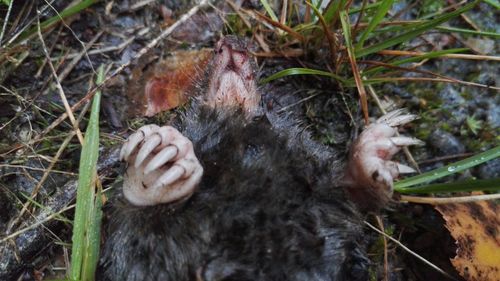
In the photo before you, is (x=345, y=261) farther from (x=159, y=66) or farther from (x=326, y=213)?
(x=159, y=66)

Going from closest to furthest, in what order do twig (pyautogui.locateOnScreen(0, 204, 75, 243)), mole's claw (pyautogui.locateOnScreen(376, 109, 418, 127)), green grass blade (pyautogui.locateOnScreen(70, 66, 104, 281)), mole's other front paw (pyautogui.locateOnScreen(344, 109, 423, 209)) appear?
mole's other front paw (pyautogui.locateOnScreen(344, 109, 423, 209)) → green grass blade (pyautogui.locateOnScreen(70, 66, 104, 281)) → mole's claw (pyautogui.locateOnScreen(376, 109, 418, 127)) → twig (pyautogui.locateOnScreen(0, 204, 75, 243))

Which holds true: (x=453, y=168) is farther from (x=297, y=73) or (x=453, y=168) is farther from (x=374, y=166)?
(x=297, y=73)

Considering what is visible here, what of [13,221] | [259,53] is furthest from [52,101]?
[259,53]

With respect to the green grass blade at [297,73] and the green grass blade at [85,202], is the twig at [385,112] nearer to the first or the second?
the green grass blade at [297,73]

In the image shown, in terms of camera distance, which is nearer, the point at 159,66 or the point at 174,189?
the point at 174,189

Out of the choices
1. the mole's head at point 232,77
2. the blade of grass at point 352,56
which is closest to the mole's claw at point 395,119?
the blade of grass at point 352,56

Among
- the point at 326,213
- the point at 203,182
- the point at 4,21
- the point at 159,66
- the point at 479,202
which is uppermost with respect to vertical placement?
the point at 4,21

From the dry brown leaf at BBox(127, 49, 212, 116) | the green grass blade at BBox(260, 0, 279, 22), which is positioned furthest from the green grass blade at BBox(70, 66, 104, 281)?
the green grass blade at BBox(260, 0, 279, 22)

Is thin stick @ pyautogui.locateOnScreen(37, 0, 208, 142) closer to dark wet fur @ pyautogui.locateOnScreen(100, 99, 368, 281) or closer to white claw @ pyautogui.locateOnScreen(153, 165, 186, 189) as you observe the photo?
dark wet fur @ pyautogui.locateOnScreen(100, 99, 368, 281)
